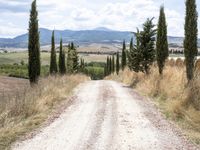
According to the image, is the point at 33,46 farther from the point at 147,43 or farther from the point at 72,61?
the point at 72,61

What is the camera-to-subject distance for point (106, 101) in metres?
20.9

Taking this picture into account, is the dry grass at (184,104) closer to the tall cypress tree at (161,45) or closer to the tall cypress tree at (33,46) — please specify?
the tall cypress tree at (161,45)

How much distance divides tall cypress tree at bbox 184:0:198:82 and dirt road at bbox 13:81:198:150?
293cm

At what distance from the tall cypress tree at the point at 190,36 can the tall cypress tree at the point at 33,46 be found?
16.9 m

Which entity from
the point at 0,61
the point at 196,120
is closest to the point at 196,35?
the point at 196,120

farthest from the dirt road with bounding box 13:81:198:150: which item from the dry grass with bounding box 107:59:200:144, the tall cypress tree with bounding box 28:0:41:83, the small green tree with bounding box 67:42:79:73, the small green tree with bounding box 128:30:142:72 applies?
the small green tree with bounding box 67:42:79:73

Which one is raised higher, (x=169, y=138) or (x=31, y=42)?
(x=31, y=42)

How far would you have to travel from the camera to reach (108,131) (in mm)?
12789

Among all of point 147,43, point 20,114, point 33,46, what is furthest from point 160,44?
point 20,114

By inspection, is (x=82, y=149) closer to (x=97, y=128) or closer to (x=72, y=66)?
(x=97, y=128)

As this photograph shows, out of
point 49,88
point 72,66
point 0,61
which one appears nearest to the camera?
point 49,88

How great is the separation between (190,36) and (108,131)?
8629 mm

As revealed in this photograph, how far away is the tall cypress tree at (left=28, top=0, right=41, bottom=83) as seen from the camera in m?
34.2

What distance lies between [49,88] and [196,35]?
7.92 m
